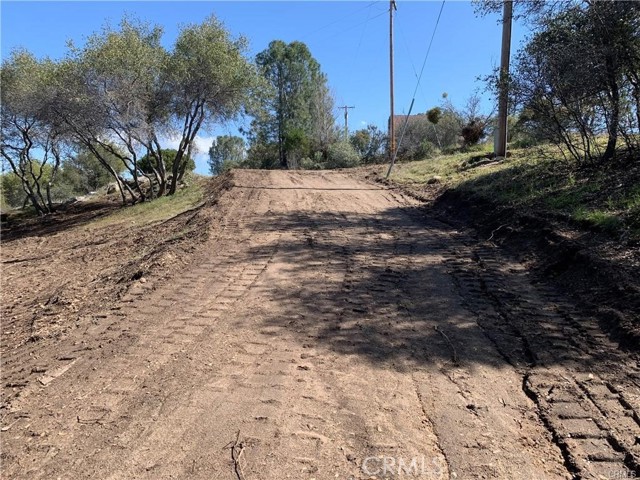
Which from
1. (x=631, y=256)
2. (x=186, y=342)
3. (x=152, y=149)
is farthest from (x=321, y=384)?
(x=152, y=149)

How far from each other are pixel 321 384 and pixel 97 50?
1794 centimetres

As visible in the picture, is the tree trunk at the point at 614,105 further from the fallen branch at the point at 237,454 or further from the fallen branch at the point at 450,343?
the fallen branch at the point at 237,454

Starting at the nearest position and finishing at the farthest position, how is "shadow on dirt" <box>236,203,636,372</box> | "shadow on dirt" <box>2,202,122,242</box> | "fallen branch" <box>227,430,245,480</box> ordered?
"fallen branch" <box>227,430,245,480</box>, "shadow on dirt" <box>236,203,636,372</box>, "shadow on dirt" <box>2,202,122,242</box>

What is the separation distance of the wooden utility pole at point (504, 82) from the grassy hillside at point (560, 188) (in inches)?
29.6

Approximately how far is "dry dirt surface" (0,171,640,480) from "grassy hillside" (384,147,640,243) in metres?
1.62

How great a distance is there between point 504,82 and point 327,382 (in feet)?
31.3

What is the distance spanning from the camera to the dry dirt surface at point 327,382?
282cm

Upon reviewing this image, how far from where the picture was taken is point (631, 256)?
549 cm

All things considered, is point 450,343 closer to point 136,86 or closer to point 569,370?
point 569,370

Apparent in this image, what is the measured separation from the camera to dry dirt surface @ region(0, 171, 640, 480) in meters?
2.82

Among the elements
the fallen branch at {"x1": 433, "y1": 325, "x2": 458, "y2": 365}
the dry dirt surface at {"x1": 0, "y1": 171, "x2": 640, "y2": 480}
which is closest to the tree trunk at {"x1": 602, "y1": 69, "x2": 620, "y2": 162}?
the dry dirt surface at {"x1": 0, "y1": 171, "x2": 640, "y2": 480}

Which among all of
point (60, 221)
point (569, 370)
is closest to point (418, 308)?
point (569, 370)

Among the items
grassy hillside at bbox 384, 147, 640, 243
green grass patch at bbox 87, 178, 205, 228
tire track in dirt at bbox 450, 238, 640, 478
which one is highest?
grassy hillside at bbox 384, 147, 640, 243

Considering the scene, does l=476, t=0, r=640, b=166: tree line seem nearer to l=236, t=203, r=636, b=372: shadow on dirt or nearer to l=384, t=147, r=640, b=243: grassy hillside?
l=384, t=147, r=640, b=243: grassy hillside
